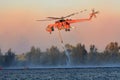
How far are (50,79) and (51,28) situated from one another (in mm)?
13656

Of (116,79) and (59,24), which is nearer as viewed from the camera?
(116,79)

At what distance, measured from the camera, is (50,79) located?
626 feet

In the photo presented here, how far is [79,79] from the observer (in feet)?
608

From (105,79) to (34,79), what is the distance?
75.7 feet

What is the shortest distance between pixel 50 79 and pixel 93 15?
20568mm

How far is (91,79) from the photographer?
18312cm

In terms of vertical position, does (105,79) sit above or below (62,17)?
below

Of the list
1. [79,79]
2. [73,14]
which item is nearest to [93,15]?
[73,14]

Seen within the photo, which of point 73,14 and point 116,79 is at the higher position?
point 73,14

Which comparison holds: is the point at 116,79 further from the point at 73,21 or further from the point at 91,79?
the point at 73,21

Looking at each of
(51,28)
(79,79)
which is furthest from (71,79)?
(51,28)

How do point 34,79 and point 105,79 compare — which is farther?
point 34,79

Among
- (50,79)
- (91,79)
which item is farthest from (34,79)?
(91,79)

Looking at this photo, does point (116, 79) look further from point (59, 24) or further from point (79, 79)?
point (59, 24)
